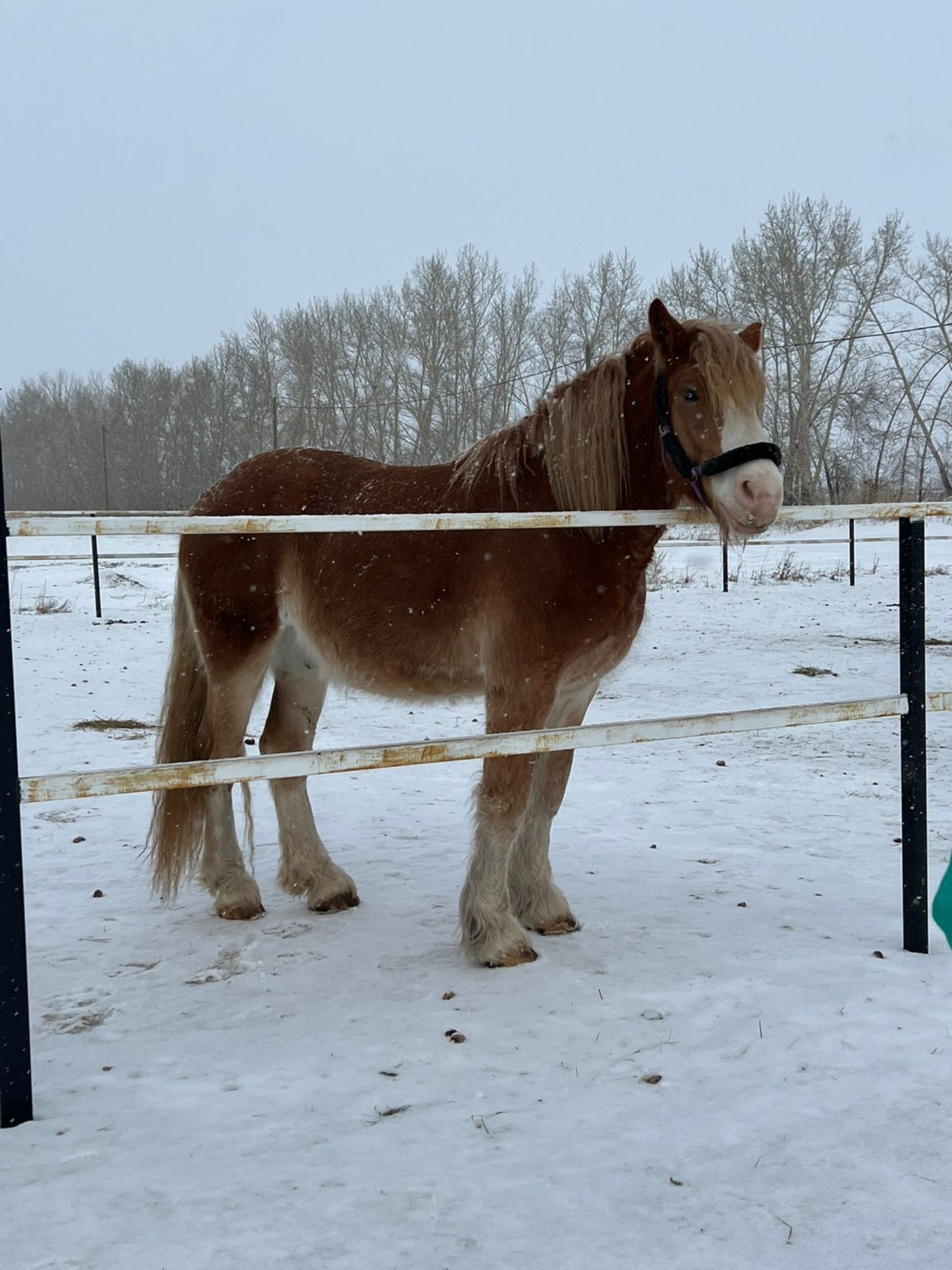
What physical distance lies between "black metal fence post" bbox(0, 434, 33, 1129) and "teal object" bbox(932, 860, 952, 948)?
1728 mm

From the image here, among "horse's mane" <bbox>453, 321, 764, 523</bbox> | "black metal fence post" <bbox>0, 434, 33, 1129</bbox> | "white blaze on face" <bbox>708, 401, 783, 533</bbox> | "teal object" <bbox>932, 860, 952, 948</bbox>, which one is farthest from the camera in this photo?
"horse's mane" <bbox>453, 321, 764, 523</bbox>

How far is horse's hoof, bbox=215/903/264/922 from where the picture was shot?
3.60 metres

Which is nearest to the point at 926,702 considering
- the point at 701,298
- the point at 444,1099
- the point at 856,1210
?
the point at 856,1210

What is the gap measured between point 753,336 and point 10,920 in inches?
111

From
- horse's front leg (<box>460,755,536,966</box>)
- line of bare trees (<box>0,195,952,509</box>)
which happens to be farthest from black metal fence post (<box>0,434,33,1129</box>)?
line of bare trees (<box>0,195,952,509</box>)

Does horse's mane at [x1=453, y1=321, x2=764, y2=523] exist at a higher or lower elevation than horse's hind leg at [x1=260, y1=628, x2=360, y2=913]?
higher

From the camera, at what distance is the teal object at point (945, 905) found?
85 centimetres

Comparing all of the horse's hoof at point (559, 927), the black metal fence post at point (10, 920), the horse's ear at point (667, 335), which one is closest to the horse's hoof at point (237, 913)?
the horse's hoof at point (559, 927)

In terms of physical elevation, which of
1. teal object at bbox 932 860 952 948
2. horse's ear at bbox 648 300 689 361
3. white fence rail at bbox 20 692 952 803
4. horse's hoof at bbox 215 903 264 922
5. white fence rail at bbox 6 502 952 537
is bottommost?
horse's hoof at bbox 215 903 264 922

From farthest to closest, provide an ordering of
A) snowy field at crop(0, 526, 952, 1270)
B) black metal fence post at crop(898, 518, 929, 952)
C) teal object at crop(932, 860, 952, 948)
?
black metal fence post at crop(898, 518, 929, 952), snowy field at crop(0, 526, 952, 1270), teal object at crop(932, 860, 952, 948)

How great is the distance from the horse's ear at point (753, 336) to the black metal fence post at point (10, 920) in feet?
7.61

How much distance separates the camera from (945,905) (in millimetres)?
866

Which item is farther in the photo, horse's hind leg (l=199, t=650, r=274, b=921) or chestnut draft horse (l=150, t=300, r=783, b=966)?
horse's hind leg (l=199, t=650, r=274, b=921)

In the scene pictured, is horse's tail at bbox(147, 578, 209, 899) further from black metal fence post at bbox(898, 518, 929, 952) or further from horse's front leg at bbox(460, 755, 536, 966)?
black metal fence post at bbox(898, 518, 929, 952)
